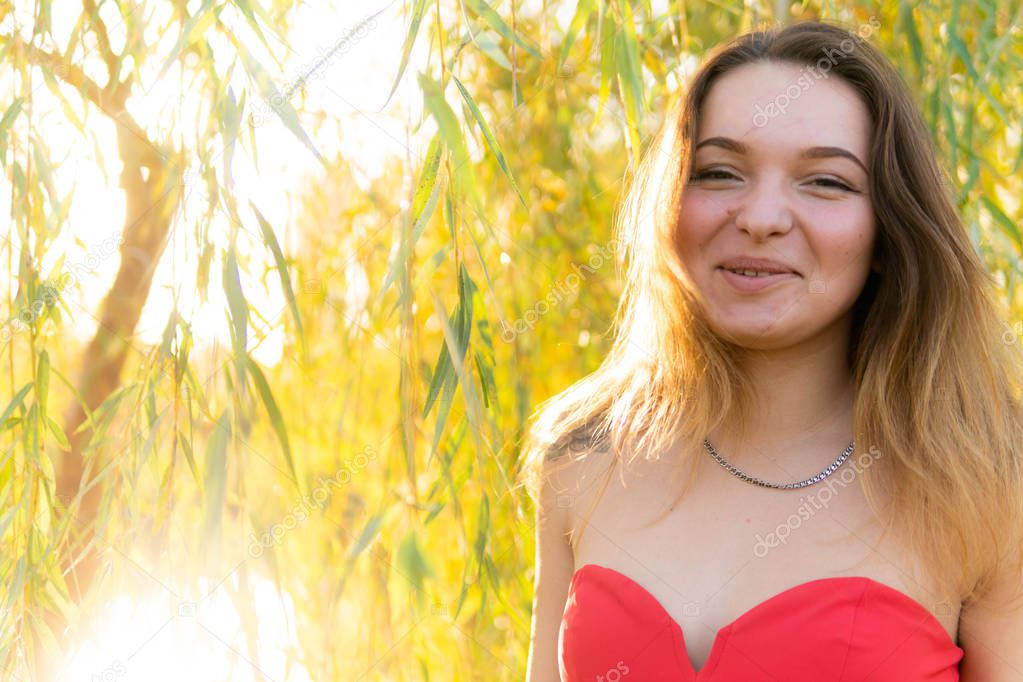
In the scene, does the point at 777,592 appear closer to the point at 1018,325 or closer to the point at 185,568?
the point at 185,568

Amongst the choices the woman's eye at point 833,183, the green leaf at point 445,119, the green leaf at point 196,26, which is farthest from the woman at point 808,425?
the green leaf at point 196,26

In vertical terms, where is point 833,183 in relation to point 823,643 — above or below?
above

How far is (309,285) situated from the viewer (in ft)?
5.18

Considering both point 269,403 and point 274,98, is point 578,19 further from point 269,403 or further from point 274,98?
point 269,403

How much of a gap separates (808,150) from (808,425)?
0.27m

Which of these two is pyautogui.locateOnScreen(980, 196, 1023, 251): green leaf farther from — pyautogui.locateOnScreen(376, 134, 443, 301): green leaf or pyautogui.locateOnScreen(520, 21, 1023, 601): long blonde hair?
pyautogui.locateOnScreen(376, 134, 443, 301): green leaf

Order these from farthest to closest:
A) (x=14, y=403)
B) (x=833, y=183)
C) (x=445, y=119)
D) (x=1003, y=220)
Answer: (x=1003, y=220), (x=14, y=403), (x=833, y=183), (x=445, y=119)

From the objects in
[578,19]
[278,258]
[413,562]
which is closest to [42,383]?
[278,258]

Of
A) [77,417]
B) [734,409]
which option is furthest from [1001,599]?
[77,417]

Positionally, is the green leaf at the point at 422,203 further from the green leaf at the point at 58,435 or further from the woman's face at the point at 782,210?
the green leaf at the point at 58,435

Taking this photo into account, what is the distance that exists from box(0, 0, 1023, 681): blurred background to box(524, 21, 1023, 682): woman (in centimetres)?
13

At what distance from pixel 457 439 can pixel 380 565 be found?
159 mm

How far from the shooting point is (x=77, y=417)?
5.07 feet

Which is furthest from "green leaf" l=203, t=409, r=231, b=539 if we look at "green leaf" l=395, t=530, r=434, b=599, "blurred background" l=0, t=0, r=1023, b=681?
"green leaf" l=395, t=530, r=434, b=599
